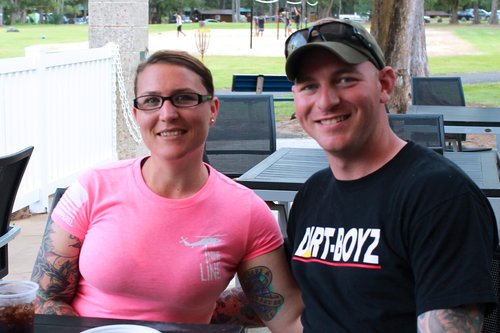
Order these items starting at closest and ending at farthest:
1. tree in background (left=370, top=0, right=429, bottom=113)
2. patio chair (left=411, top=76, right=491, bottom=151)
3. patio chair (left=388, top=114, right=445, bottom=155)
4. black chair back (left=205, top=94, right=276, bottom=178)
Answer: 1. patio chair (left=388, top=114, right=445, bottom=155)
2. black chair back (left=205, top=94, right=276, bottom=178)
3. patio chair (left=411, top=76, right=491, bottom=151)
4. tree in background (left=370, top=0, right=429, bottom=113)

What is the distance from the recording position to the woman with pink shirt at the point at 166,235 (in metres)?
2.37

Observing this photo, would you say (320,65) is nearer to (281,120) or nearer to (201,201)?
(201,201)

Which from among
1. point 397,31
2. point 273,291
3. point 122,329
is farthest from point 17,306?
point 397,31

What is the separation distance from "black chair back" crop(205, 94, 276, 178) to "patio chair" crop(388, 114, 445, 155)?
1130mm

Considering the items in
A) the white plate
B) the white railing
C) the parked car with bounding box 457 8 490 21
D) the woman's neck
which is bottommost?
the parked car with bounding box 457 8 490 21

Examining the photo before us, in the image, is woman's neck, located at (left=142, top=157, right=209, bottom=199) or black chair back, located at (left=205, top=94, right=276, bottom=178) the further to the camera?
black chair back, located at (left=205, top=94, right=276, bottom=178)

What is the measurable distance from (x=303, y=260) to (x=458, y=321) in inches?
20.1

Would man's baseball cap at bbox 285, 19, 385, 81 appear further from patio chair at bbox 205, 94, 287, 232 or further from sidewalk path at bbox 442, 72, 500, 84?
sidewalk path at bbox 442, 72, 500, 84

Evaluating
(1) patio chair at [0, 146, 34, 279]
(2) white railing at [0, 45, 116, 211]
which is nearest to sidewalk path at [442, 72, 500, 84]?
(2) white railing at [0, 45, 116, 211]

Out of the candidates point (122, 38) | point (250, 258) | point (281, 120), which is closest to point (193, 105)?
point (250, 258)

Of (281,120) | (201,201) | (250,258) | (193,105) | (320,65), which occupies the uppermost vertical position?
(320,65)

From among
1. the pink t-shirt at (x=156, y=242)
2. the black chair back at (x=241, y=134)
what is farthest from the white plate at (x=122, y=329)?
the black chair back at (x=241, y=134)

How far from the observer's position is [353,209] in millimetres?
1981

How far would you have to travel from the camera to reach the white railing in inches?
263
